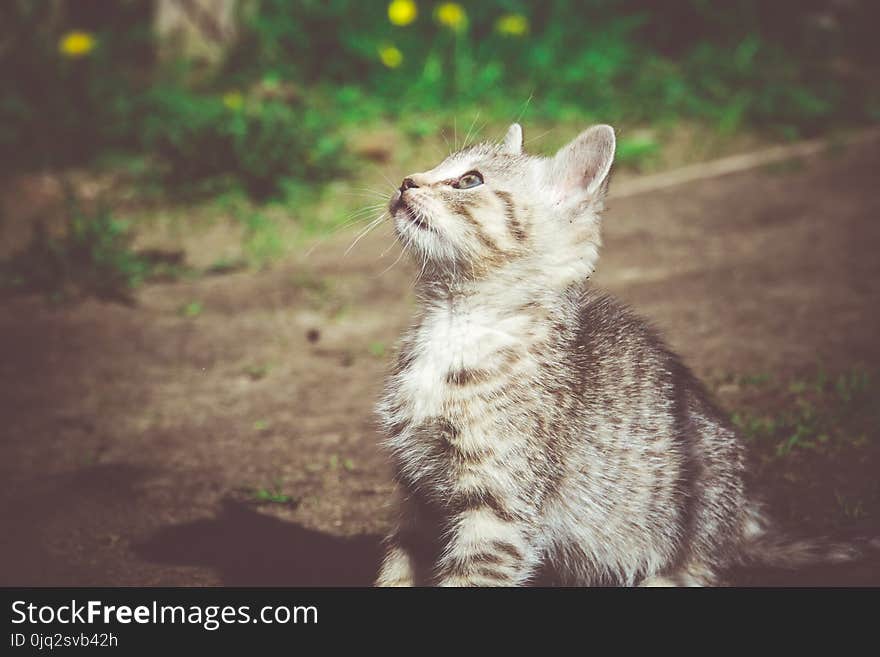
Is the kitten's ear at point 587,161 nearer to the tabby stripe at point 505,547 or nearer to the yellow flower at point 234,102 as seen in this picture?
the tabby stripe at point 505,547

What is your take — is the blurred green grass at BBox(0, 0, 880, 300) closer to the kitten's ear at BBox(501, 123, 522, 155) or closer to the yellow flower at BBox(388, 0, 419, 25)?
the yellow flower at BBox(388, 0, 419, 25)

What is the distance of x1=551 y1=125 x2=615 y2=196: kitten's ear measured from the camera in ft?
9.28

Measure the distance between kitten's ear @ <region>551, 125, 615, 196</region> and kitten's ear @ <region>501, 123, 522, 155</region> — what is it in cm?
33

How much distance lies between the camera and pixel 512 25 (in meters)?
8.10

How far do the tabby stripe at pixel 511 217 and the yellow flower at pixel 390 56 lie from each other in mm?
5191

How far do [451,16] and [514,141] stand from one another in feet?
16.0

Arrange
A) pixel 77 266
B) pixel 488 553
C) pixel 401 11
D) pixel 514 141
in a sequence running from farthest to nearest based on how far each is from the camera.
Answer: pixel 401 11 → pixel 77 266 → pixel 514 141 → pixel 488 553

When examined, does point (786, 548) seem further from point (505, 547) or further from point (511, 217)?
point (511, 217)

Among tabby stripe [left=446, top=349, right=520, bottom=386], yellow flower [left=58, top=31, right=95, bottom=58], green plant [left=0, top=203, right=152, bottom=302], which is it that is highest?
yellow flower [left=58, top=31, right=95, bottom=58]

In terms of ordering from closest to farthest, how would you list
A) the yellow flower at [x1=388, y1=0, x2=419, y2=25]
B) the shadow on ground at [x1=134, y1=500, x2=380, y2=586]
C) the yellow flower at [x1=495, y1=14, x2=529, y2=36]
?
the shadow on ground at [x1=134, y1=500, x2=380, y2=586] < the yellow flower at [x1=388, y1=0, x2=419, y2=25] < the yellow flower at [x1=495, y1=14, x2=529, y2=36]

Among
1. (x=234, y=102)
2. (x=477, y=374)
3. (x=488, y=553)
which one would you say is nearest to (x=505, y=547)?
(x=488, y=553)

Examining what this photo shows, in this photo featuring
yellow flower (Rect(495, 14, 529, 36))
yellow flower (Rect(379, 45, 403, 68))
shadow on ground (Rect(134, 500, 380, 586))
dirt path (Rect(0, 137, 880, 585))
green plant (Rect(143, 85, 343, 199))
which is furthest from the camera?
yellow flower (Rect(495, 14, 529, 36))

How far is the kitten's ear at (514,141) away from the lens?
3.33 meters

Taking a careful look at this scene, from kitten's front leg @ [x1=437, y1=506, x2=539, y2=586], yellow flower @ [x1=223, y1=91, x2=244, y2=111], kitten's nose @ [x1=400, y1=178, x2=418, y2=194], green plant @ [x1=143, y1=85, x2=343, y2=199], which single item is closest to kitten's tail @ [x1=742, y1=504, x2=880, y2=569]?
kitten's front leg @ [x1=437, y1=506, x2=539, y2=586]
